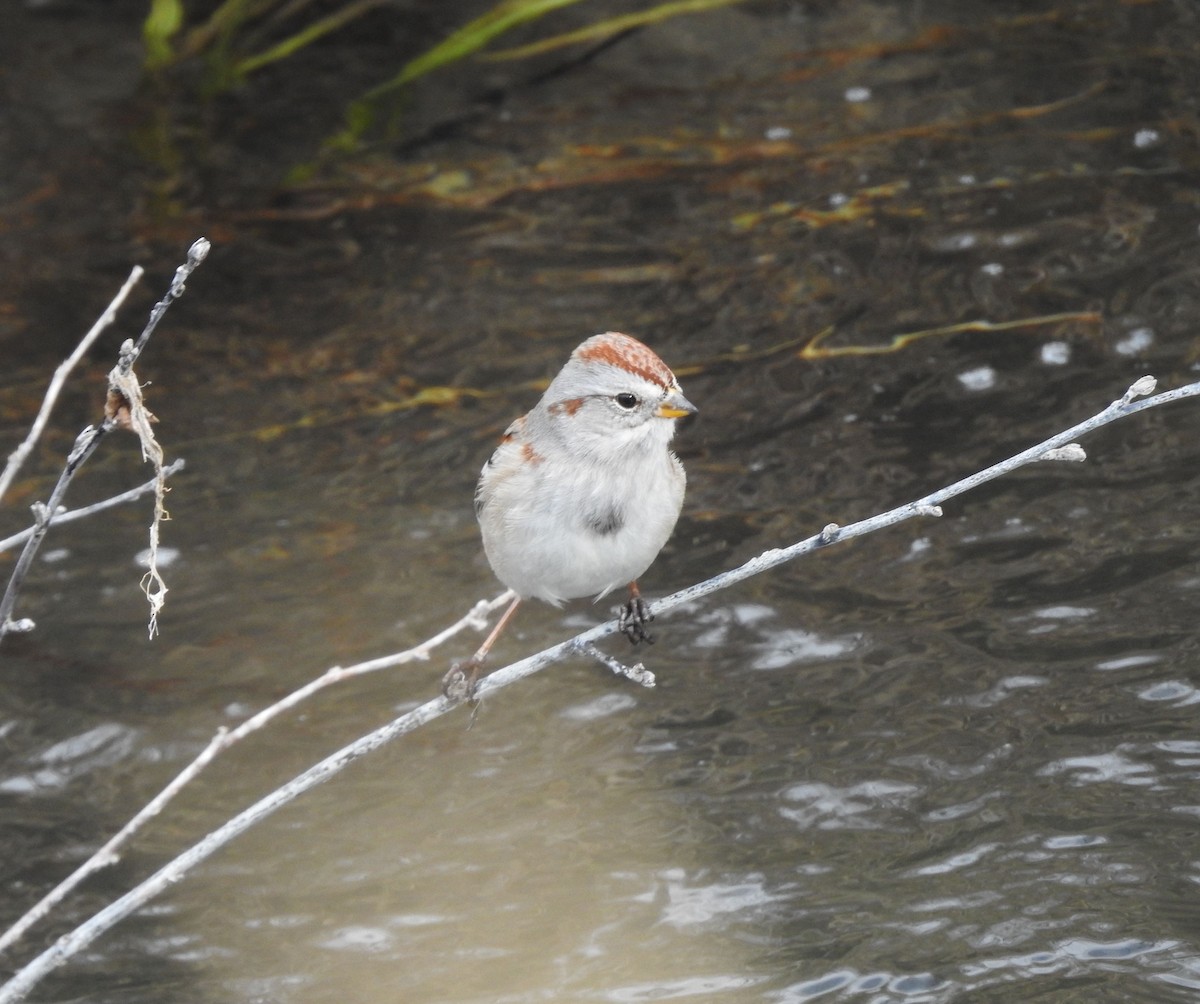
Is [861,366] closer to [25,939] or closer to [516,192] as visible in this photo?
[516,192]

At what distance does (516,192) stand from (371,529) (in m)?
3.44

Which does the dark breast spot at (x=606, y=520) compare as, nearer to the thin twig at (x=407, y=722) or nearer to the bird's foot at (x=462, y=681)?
the thin twig at (x=407, y=722)

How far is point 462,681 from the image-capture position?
5.17m

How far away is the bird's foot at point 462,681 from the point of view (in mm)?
4680

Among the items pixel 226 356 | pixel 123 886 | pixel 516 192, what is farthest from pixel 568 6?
pixel 123 886

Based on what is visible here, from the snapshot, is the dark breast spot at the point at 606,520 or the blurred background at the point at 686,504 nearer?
the dark breast spot at the point at 606,520

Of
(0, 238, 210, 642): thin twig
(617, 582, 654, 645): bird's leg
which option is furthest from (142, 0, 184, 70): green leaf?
(0, 238, 210, 642): thin twig

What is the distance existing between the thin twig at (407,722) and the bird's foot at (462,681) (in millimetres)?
108

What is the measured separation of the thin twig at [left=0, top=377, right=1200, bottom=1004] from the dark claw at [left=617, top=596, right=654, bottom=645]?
1.08 feet

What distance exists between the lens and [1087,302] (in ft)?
27.2

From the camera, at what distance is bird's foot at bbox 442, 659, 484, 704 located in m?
4.68

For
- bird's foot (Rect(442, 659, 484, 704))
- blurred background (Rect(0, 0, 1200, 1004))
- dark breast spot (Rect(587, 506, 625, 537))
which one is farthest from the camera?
blurred background (Rect(0, 0, 1200, 1004))

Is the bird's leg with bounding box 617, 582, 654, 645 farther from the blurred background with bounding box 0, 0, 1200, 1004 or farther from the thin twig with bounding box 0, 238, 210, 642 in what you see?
the thin twig with bounding box 0, 238, 210, 642

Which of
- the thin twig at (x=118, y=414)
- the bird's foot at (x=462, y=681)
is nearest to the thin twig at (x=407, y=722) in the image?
the bird's foot at (x=462, y=681)
